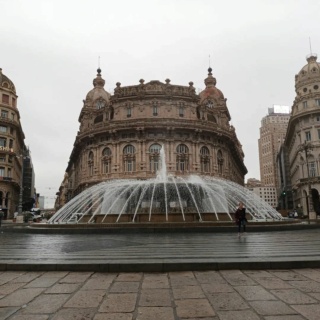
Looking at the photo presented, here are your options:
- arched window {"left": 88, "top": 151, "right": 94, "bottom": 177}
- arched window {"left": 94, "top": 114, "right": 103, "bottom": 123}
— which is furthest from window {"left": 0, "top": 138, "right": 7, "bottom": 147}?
arched window {"left": 88, "top": 151, "right": 94, "bottom": 177}

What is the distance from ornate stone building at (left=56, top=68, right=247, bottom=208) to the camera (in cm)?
4606

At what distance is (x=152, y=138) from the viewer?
46531mm

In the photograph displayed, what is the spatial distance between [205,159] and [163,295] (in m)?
44.5

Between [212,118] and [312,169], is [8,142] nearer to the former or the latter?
[212,118]

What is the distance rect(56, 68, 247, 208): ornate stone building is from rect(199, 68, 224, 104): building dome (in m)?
11.7

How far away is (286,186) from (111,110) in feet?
162

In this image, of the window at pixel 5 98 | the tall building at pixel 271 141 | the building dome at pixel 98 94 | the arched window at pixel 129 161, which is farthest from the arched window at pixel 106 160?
the tall building at pixel 271 141

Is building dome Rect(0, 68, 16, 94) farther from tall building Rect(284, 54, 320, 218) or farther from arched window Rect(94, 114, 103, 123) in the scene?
tall building Rect(284, 54, 320, 218)

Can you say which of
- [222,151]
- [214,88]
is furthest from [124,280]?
[214,88]

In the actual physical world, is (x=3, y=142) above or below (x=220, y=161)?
above

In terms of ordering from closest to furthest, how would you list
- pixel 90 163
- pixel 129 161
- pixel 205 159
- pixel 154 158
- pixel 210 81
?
pixel 154 158 → pixel 129 161 → pixel 205 159 → pixel 90 163 → pixel 210 81

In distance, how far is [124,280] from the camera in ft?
17.8

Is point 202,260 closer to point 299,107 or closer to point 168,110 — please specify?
point 168,110

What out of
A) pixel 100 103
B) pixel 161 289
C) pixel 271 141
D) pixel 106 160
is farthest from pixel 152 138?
pixel 271 141
